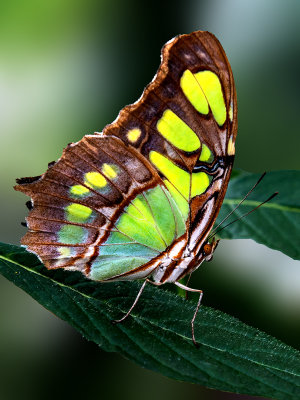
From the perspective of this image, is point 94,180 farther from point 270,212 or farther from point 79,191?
point 270,212

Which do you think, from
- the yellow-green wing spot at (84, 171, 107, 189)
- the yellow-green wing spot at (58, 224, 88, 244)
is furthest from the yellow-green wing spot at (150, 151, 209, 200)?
the yellow-green wing spot at (58, 224, 88, 244)

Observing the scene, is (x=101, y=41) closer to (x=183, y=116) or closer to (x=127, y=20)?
(x=127, y=20)

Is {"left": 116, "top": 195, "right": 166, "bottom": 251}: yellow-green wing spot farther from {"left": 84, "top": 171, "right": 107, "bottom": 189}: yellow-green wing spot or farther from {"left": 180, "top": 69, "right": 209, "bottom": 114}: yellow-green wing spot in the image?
{"left": 180, "top": 69, "right": 209, "bottom": 114}: yellow-green wing spot

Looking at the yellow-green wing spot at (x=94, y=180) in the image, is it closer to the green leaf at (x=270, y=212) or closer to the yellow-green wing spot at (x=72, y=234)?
the yellow-green wing spot at (x=72, y=234)

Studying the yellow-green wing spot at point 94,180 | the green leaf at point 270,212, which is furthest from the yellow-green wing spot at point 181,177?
the green leaf at point 270,212

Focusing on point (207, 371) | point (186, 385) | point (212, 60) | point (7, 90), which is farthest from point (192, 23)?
point (207, 371)

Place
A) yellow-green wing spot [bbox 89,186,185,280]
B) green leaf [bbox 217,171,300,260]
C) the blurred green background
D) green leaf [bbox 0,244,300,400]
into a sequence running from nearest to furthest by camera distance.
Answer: green leaf [bbox 0,244,300,400]
yellow-green wing spot [bbox 89,186,185,280]
green leaf [bbox 217,171,300,260]
the blurred green background

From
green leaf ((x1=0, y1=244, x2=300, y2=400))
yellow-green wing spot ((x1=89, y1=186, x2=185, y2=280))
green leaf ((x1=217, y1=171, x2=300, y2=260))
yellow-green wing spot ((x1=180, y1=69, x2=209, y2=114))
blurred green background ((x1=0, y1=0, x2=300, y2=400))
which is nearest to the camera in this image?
green leaf ((x1=0, y1=244, x2=300, y2=400))

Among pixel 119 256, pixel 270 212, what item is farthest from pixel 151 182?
pixel 270 212
